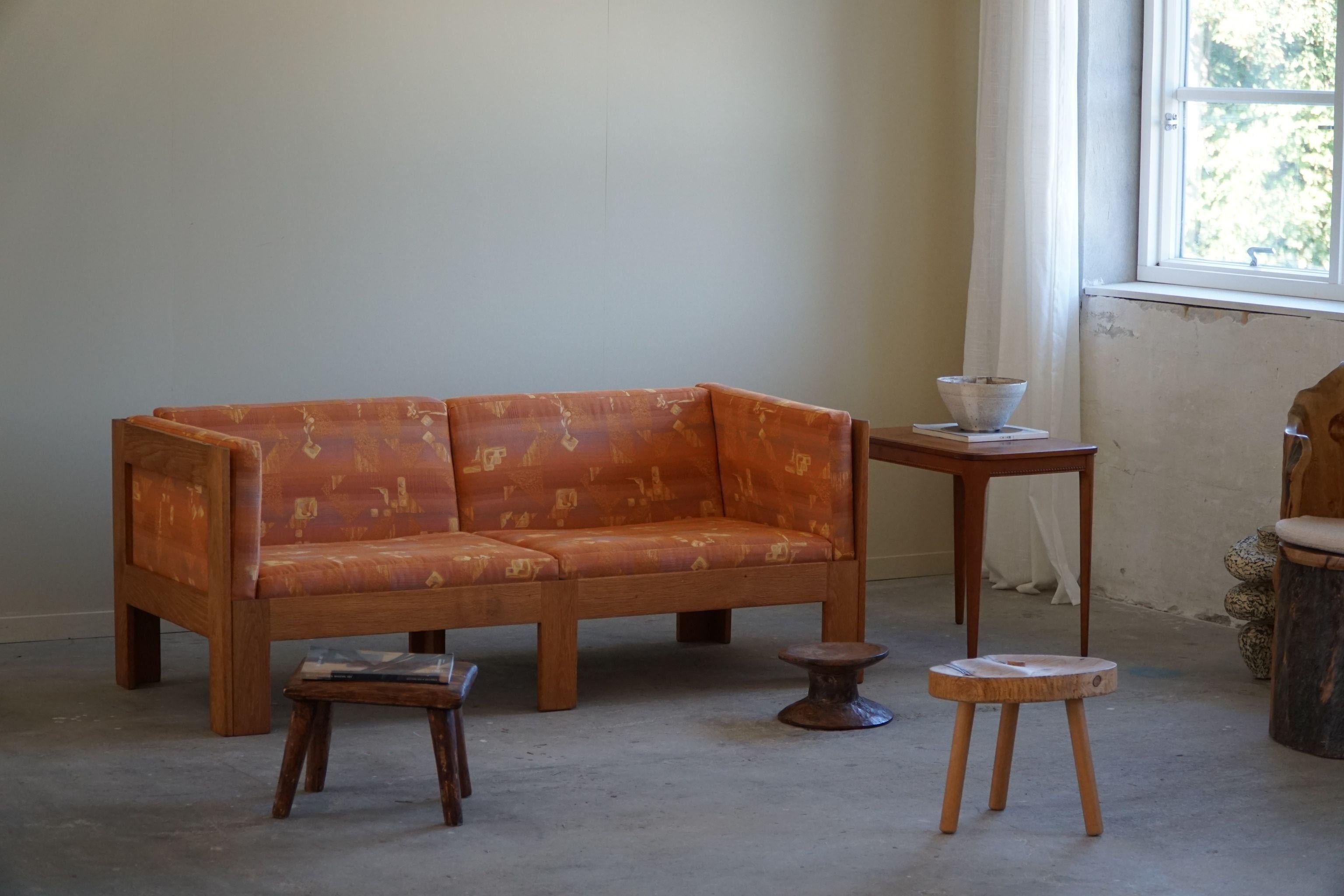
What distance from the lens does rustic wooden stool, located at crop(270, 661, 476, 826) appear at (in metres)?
3.64

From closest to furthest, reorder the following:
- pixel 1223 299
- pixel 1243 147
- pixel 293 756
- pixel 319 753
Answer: pixel 293 756 < pixel 319 753 < pixel 1223 299 < pixel 1243 147

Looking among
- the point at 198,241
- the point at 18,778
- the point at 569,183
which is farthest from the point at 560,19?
the point at 18,778

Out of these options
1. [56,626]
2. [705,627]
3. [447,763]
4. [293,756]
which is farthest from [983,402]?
[56,626]

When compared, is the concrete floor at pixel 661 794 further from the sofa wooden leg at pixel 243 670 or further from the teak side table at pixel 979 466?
the teak side table at pixel 979 466

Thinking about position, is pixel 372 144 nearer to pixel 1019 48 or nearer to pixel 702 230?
pixel 702 230

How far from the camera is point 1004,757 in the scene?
3.74 m

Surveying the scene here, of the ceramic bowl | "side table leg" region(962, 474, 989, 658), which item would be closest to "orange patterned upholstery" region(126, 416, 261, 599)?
"side table leg" region(962, 474, 989, 658)

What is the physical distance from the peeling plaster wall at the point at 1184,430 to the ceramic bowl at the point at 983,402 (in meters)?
0.73

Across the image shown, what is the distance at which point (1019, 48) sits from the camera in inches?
235

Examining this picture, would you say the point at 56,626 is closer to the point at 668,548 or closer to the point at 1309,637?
the point at 668,548

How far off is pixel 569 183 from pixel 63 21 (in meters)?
1.63

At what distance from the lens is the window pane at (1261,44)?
5512mm

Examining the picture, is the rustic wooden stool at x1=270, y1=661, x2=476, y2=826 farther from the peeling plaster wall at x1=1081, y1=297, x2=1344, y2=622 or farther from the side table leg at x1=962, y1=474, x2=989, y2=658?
the peeling plaster wall at x1=1081, y1=297, x2=1344, y2=622

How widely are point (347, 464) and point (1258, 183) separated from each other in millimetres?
3087
